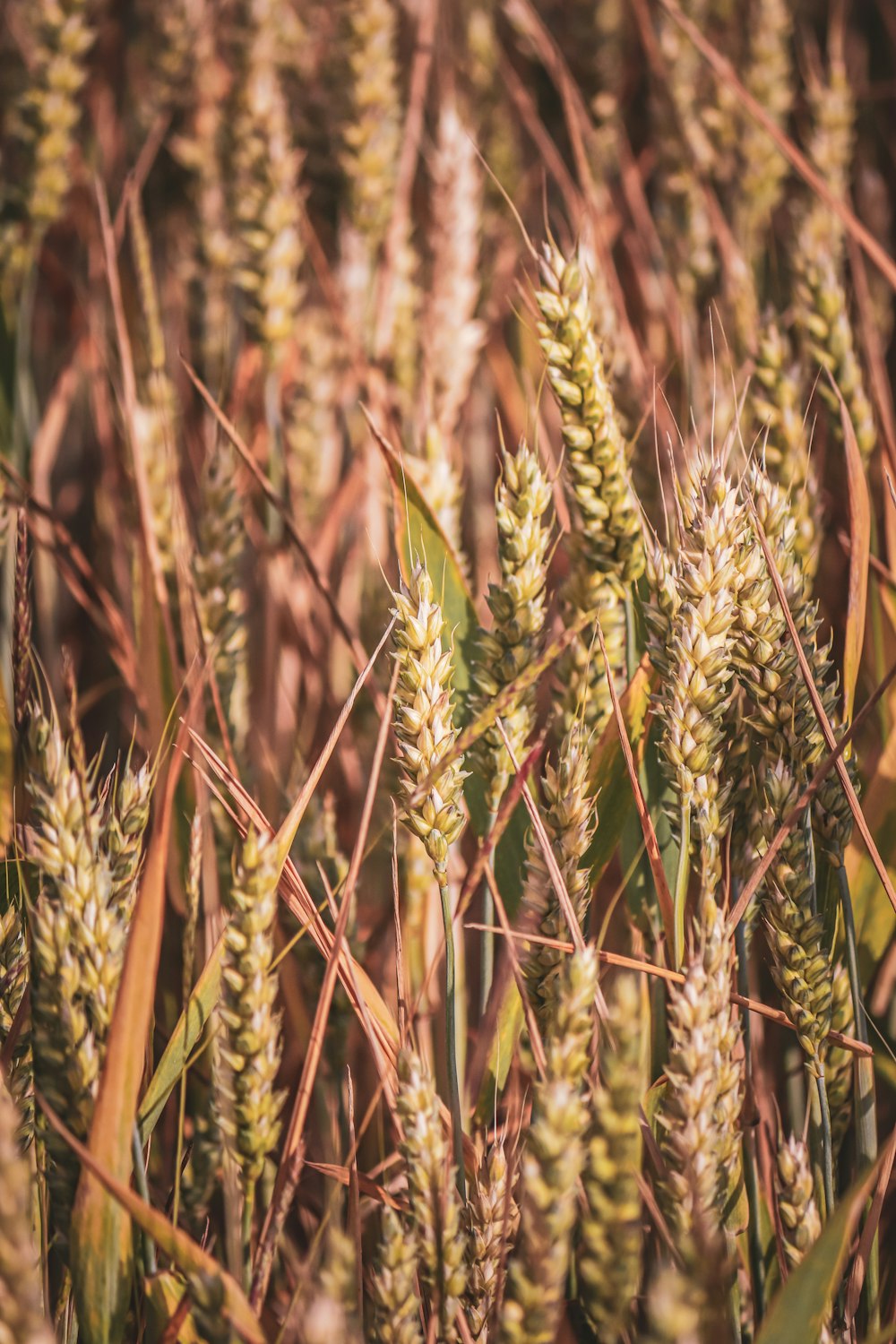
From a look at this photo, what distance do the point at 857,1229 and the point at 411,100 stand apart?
1.04 m

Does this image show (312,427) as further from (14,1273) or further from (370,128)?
(14,1273)

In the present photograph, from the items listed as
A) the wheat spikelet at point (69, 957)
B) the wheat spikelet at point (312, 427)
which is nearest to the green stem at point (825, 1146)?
the wheat spikelet at point (69, 957)

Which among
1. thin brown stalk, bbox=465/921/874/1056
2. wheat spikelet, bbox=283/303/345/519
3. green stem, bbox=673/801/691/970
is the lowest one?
thin brown stalk, bbox=465/921/874/1056

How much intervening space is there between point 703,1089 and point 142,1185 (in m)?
0.25

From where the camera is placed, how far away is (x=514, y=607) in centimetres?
46

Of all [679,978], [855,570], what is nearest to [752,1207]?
[679,978]

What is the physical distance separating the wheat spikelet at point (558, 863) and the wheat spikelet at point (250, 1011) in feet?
0.41

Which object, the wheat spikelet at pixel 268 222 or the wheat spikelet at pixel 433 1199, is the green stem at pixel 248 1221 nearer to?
the wheat spikelet at pixel 433 1199

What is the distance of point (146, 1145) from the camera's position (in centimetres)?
47

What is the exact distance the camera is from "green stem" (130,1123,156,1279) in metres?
0.39

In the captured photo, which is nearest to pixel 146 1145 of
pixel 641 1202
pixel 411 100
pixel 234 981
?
pixel 234 981

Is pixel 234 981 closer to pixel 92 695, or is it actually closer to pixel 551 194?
pixel 92 695

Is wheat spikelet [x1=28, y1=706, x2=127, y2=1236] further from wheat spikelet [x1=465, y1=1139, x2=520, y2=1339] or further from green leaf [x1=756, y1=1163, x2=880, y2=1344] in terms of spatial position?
green leaf [x1=756, y1=1163, x2=880, y2=1344]

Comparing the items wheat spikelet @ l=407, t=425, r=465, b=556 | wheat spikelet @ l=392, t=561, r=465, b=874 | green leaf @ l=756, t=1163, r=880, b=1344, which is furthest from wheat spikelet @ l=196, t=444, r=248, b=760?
green leaf @ l=756, t=1163, r=880, b=1344
